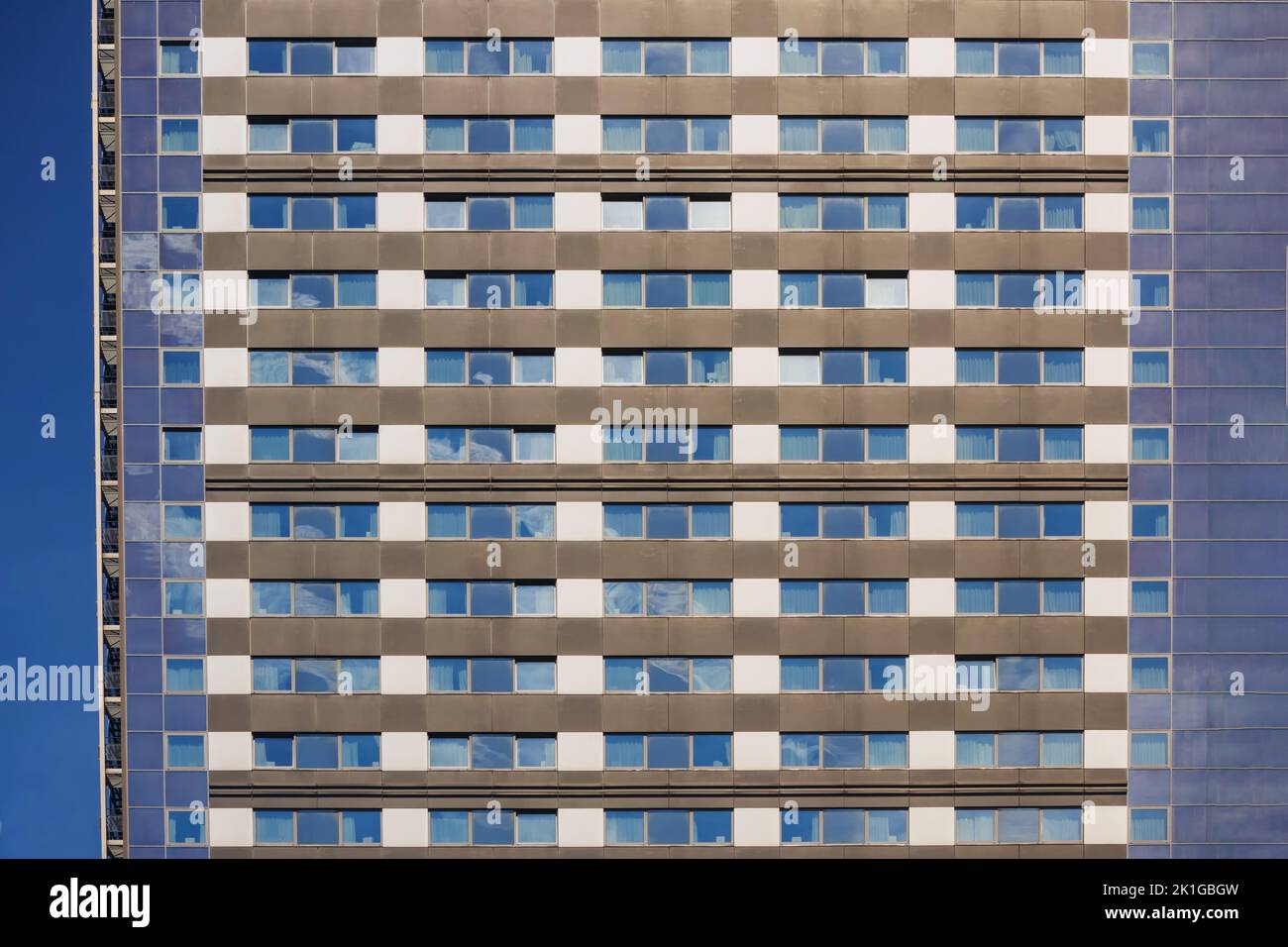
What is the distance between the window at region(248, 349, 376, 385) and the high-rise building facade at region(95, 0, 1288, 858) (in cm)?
11

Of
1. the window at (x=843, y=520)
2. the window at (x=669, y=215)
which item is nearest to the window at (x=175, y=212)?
the window at (x=669, y=215)

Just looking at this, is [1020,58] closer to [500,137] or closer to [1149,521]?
[1149,521]

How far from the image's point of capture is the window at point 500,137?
77.9 feet

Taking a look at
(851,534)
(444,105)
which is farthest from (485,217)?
(851,534)

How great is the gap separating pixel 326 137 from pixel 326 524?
1136 centimetres

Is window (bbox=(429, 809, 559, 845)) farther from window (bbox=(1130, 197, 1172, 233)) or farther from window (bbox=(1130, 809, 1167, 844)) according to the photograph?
window (bbox=(1130, 197, 1172, 233))

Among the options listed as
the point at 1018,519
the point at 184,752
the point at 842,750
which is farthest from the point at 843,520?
the point at 184,752

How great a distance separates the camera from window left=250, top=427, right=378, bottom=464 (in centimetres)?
2366

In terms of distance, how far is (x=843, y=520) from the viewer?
23656mm

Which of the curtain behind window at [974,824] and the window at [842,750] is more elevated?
the window at [842,750]

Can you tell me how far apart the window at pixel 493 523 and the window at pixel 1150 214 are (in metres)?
19.1

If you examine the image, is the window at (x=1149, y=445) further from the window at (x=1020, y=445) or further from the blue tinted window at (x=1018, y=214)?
the blue tinted window at (x=1018, y=214)
